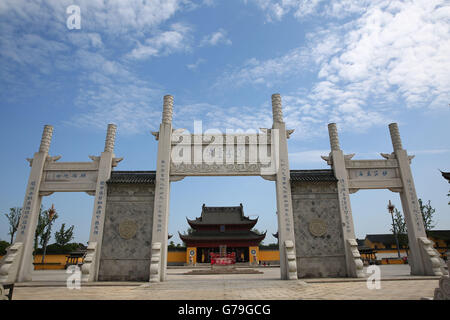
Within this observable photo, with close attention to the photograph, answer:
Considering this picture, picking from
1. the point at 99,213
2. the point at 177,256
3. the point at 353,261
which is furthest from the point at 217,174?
the point at 177,256

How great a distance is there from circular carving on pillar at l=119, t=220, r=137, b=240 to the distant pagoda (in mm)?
18508

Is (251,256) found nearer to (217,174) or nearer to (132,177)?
(217,174)

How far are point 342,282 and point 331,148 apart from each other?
18.5 feet

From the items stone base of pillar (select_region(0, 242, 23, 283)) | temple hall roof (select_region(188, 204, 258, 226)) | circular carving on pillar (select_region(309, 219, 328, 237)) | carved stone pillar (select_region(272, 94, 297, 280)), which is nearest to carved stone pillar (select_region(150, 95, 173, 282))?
carved stone pillar (select_region(272, 94, 297, 280))

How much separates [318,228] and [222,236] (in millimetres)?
19288

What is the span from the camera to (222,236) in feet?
95.8

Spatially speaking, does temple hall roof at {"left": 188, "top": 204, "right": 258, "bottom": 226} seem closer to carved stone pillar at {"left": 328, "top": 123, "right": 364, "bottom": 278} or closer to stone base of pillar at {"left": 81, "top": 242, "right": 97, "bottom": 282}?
carved stone pillar at {"left": 328, "top": 123, "right": 364, "bottom": 278}

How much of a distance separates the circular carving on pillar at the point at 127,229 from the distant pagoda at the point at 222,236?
1851 centimetres

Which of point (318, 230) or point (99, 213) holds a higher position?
point (99, 213)

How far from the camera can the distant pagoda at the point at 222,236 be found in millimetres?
28906

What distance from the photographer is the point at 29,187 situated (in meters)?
11.5

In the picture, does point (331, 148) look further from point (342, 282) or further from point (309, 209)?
point (342, 282)

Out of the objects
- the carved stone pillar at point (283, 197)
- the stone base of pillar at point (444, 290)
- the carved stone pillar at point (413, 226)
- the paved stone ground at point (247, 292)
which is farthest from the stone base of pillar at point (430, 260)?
the stone base of pillar at point (444, 290)
